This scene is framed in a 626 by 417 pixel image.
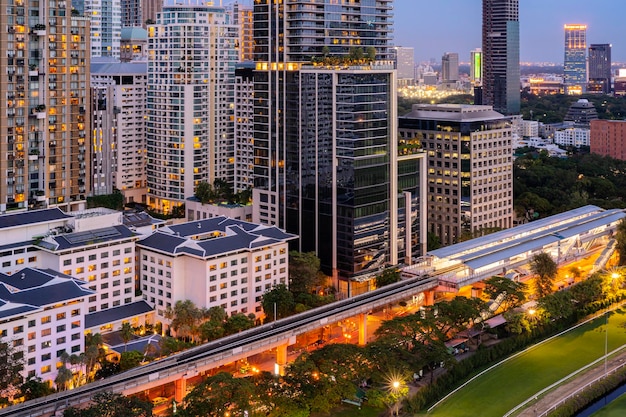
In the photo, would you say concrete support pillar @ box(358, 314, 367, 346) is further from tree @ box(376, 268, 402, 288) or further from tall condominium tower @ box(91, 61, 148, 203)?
tall condominium tower @ box(91, 61, 148, 203)

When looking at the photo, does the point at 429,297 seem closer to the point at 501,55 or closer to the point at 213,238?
the point at 213,238

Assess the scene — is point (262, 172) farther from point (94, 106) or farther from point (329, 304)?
point (94, 106)

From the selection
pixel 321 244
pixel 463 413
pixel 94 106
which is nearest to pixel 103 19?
pixel 94 106

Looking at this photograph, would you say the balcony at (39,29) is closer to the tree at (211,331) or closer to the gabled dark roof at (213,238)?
the gabled dark roof at (213,238)

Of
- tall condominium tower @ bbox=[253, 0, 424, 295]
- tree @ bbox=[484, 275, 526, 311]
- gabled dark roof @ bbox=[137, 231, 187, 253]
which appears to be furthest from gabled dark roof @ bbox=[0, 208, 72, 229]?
tree @ bbox=[484, 275, 526, 311]

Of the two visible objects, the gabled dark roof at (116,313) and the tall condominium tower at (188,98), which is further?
the tall condominium tower at (188,98)

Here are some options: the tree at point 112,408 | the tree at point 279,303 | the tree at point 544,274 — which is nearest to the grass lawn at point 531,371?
the tree at point 544,274
